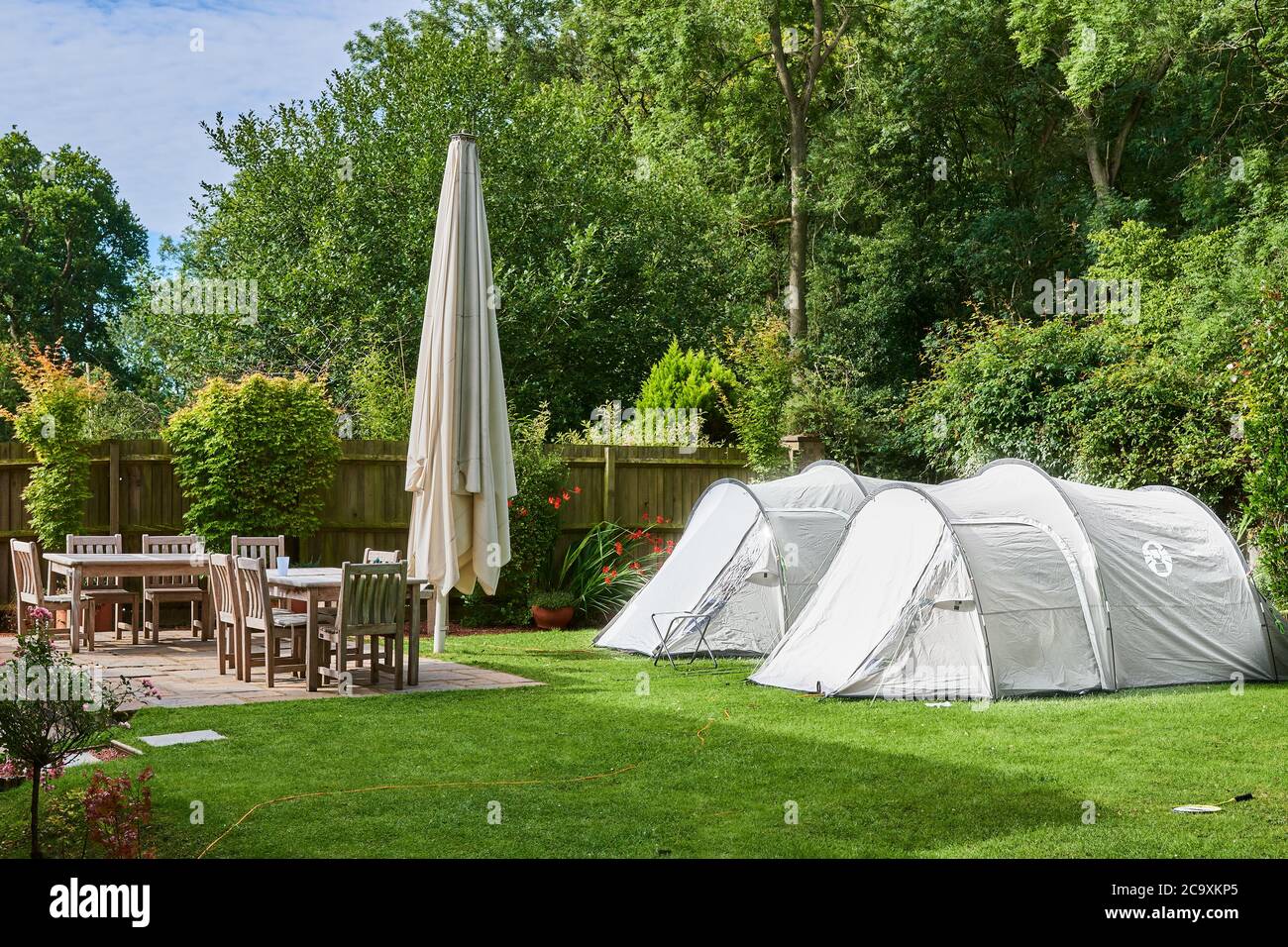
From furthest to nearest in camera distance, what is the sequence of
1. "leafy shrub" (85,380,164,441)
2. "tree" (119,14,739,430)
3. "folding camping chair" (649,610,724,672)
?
"tree" (119,14,739,430) < "leafy shrub" (85,380,164,441) < "folding camping chair" (649,610,724,672)

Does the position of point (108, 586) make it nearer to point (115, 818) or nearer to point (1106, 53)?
point (115, 818)

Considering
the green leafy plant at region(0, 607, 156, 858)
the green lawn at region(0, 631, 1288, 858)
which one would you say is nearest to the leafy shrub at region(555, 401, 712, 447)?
the green lawn at region(0, 631, 1288, 858)

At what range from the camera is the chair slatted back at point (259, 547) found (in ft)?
36.1

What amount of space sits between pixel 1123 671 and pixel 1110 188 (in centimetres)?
1610

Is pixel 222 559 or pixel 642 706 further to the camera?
pixel 222 559

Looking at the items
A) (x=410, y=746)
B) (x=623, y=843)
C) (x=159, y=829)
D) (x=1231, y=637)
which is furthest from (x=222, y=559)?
(x=1231, y=637)

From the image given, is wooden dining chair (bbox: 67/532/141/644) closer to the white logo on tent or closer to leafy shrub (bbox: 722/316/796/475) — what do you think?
leafy shrub (bbox: 722/316/796/475)

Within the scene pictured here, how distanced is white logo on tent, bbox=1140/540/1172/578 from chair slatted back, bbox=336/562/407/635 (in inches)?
223

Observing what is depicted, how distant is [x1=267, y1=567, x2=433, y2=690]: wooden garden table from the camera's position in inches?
343

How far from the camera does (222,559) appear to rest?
923cm

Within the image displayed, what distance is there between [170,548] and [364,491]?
247 cm

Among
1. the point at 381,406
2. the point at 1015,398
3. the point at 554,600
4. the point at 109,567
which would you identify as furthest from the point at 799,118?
the point at 109,567
